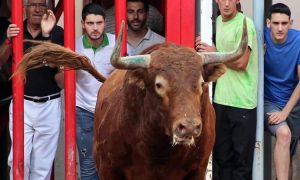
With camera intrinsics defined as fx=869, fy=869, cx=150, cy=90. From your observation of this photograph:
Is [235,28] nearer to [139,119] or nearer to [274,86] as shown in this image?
[274,86]

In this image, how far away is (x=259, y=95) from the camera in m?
7.23

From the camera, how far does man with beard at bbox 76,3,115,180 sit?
23.6 feet

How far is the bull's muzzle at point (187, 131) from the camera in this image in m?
4.92

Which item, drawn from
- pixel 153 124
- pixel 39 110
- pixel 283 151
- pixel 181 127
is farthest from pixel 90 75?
pixel 181 127

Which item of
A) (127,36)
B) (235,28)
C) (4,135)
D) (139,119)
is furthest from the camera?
(4,135)

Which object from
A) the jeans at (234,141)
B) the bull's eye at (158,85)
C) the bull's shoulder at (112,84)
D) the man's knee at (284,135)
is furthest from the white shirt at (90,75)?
the bull's eye at (158,85)

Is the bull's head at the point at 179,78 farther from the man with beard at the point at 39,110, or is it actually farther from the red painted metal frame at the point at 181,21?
the man with beard at the point at 39,110

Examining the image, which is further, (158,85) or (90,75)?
(90,75)

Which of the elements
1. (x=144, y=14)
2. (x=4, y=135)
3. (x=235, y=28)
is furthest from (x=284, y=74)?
(x=4, y=135)

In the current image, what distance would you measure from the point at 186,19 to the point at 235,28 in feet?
1.33

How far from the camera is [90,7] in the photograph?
7.22 meters

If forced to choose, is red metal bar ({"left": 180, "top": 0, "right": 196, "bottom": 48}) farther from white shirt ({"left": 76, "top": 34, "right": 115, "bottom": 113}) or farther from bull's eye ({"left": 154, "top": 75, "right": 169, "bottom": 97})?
bull's eye ({"left": 154, "top": 75, "right": 169, "bottom": 97})

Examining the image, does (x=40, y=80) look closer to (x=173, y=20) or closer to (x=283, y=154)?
(x=173, y=20)

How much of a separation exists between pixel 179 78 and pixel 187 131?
374 millimetres
